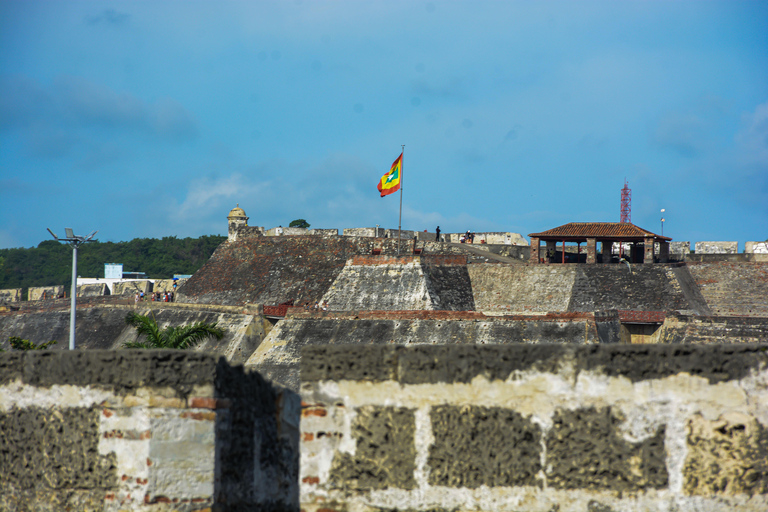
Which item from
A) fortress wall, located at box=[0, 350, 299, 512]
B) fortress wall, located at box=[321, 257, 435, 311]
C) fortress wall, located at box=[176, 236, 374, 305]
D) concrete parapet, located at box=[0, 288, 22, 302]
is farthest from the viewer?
concrete parapet, located at box=[0, 288, 22, 302]

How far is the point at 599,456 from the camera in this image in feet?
13.1

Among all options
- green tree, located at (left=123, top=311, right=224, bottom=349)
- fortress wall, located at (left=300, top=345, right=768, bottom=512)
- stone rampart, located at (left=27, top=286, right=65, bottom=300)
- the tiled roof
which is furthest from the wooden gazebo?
fortress wall, located at (left=300, top=345, right=768, bottom=512)

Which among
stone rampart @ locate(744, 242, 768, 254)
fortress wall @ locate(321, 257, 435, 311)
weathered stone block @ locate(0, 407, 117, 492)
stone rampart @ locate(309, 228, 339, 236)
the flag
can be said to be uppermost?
the flag

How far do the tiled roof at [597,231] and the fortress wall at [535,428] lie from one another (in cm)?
2674

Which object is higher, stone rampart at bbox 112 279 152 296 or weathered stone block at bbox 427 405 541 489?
stone rampart at bbox 112 279 152 296

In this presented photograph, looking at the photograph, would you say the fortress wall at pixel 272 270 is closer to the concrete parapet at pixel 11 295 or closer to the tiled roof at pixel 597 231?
the tiled roof at pixel 597 231

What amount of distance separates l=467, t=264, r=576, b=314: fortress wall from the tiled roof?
2.75 meters

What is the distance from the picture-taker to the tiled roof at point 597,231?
30.2 m

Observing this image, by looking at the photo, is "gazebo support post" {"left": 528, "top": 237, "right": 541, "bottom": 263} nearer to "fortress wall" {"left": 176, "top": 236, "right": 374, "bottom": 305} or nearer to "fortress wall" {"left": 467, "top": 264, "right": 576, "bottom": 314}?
"fortress wall" {"left": 467, "top": 264, "right": 576, "bottom": 314}

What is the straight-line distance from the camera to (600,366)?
407 cm

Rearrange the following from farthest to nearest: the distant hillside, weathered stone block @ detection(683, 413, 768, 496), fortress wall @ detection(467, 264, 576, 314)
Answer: the distant hillside
fortress wall @ detection(467, 264, 576, 314)
weathered stone block @ detection(683, 413, 768, 496)

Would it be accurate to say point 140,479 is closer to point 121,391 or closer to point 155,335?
point 121,391

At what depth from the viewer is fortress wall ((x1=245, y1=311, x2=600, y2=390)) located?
20.1m

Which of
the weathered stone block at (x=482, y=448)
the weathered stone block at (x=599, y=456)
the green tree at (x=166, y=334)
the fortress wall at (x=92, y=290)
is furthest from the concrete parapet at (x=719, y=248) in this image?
the weathered stone block at (x=482, y=448)
